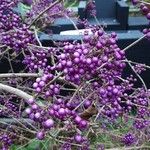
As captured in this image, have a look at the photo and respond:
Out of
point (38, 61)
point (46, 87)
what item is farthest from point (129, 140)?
point (46, 87)

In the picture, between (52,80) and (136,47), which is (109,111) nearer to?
(52,80)

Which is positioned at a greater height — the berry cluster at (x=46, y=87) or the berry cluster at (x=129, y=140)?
the berry cluster at (x=46, y=87)

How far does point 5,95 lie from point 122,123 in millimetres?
605

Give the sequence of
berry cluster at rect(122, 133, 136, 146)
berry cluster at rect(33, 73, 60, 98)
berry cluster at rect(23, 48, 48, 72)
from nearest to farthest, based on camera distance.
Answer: berry cluster at rect(33, 73, 60, 98) → berry cluster at rect(23, 48, 48, 72) → berry cluster at rect(122, 133, 136, 146)

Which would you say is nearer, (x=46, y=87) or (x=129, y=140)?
(x=46, y=87)

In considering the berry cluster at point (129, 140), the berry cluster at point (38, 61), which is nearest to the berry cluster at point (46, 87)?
the berry cluster at point (38, 61)

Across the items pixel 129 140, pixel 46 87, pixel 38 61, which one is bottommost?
pixel 129 140

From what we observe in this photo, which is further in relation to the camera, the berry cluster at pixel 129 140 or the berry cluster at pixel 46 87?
the berry cluster at pixel 129 140

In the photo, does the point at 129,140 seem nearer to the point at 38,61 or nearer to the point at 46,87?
the point at 38,61

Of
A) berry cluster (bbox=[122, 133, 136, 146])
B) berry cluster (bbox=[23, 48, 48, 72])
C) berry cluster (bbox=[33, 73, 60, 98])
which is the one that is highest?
berry cluster (bbox=[33, 73, 60, 98])

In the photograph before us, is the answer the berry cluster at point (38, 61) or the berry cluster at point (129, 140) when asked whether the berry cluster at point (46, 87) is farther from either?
the berry cluster at point (129, 140)

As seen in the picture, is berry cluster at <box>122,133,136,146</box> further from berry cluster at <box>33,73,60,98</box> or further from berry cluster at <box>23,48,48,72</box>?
berry cluster at <box>33,73,60,98</box>

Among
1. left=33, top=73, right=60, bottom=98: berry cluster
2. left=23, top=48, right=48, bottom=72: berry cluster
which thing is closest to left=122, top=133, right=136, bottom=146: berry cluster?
left=23, top=48, right=48, bottom=72: berry cluster

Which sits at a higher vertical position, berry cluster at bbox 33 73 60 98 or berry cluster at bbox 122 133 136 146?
berry cluster at bbox 33 73 60 98
